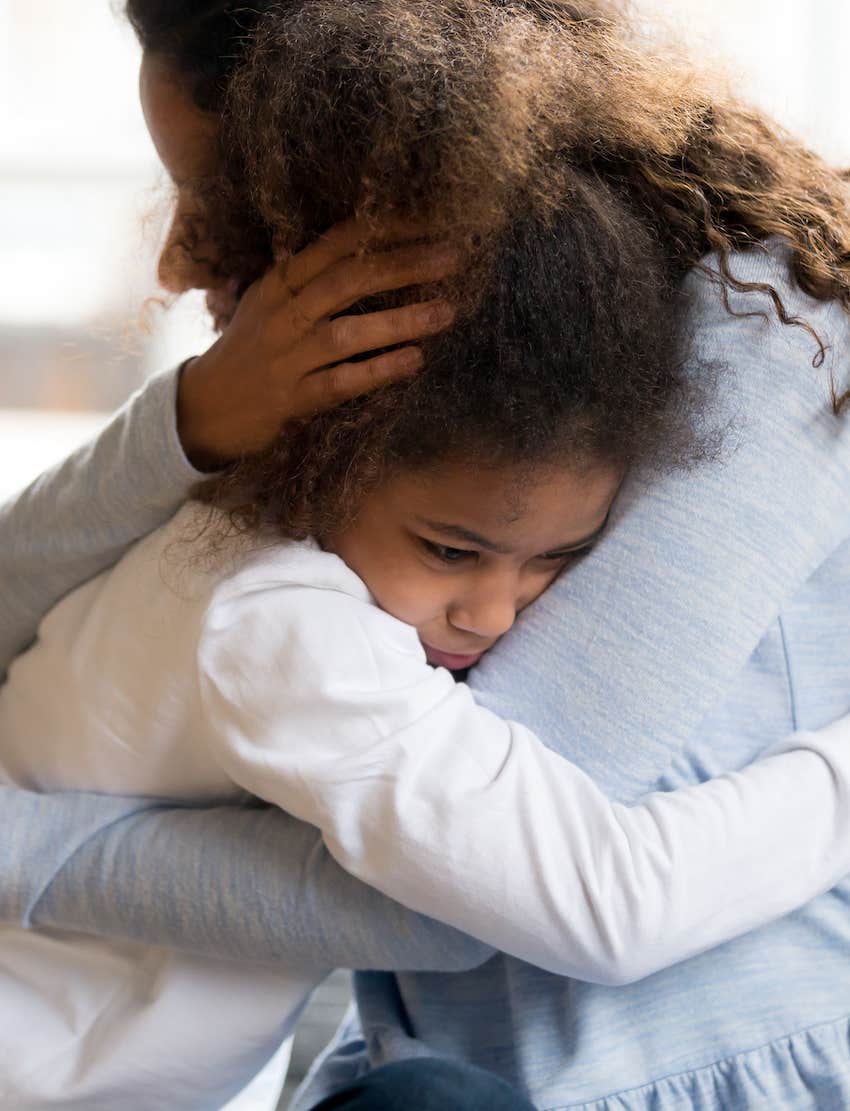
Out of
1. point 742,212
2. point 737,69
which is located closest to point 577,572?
point 742,212

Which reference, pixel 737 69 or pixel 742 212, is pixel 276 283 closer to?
pixel 742 212

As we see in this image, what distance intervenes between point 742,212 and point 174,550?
1.50 feet

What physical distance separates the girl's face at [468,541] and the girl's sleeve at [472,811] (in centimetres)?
7

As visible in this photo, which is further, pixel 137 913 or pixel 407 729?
pixel 137 913

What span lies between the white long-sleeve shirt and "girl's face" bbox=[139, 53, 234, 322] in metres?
0.24

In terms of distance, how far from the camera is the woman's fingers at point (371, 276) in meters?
0.77

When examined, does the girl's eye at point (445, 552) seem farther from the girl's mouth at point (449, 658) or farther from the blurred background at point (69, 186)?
the blurred background at point (69, 186)

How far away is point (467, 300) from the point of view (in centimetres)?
77

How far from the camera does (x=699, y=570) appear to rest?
0.84m

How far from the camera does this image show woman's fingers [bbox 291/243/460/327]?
2.51 feet

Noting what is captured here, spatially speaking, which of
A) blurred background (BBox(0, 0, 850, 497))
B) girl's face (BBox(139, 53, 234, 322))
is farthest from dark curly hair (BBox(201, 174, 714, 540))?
blurred background (BBox(0, 0, 850, 497))

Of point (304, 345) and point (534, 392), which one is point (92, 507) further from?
point (534, 392)

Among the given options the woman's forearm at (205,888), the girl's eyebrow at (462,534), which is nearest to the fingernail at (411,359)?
the girl's eyebrow at (462,534)

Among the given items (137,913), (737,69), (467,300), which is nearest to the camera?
(467,300)
